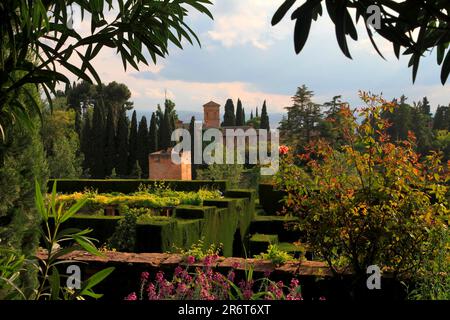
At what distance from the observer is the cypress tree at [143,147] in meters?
35.8

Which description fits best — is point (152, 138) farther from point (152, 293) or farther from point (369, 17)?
point (369, 17)

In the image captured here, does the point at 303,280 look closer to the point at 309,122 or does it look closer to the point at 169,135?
the point at 169,135

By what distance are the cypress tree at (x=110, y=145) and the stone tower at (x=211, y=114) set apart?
16024 mm

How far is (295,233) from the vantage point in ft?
43.6

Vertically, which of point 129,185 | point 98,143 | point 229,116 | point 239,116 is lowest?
point 129,185

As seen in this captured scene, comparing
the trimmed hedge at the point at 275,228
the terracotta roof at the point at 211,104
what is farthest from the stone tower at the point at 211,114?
the trimmed hedge at the point at 275,228

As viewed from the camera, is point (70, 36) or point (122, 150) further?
point (122, 150)

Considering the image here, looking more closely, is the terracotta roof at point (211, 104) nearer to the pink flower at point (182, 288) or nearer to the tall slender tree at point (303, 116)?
the tall slender tree at point (303, 116)

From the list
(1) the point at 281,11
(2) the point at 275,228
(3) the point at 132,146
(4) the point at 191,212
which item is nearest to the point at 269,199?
(2) the point at 275,228

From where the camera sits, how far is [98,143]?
36625 mm

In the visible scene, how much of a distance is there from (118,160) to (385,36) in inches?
1401

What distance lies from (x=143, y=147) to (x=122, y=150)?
158cm
